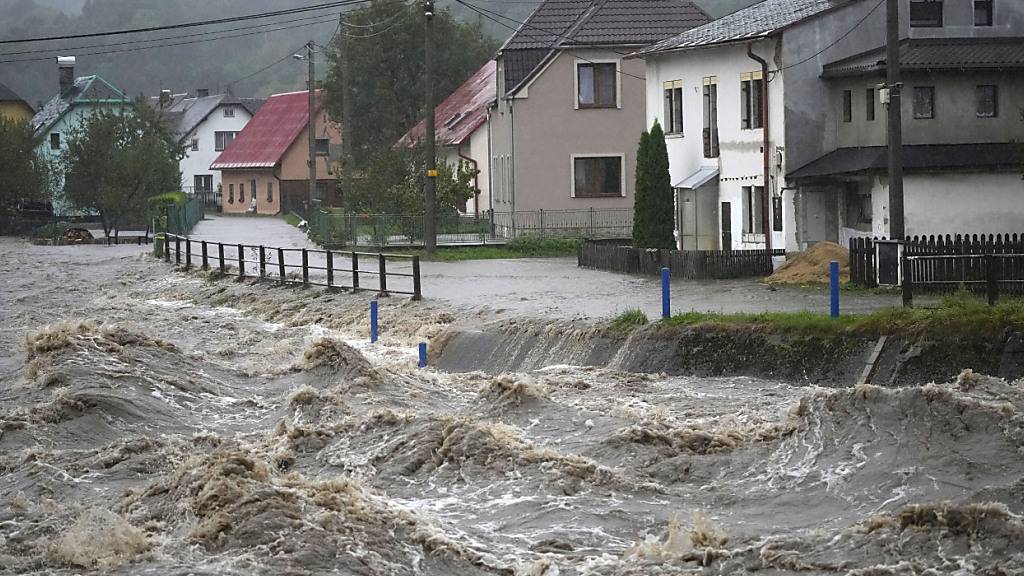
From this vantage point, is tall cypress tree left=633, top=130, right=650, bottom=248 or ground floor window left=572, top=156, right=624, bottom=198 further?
ground floor window left=572, top=156, right=624, bottom=198

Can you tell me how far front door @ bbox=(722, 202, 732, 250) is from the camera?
40.7 m

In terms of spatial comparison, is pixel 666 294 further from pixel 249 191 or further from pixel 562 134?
pixel 249 191

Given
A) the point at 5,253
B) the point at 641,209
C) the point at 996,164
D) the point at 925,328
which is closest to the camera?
the point at 925,328

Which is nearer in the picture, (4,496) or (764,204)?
(4,496)

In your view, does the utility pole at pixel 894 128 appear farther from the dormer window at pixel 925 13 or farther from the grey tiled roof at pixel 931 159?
the dormer window at pixel 925 13

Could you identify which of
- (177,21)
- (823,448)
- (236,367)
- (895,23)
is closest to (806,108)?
(895,23)

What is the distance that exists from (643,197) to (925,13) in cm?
871

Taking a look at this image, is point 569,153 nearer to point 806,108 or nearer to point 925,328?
point 806,108

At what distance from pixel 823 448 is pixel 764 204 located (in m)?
23.1

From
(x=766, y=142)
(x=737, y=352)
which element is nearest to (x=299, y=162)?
(x=766, y=142)

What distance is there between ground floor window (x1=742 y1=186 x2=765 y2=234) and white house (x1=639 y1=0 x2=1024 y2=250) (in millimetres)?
41

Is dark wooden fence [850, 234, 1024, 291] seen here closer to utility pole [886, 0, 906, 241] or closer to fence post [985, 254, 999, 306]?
utility pole [886, 0, 906, 241]

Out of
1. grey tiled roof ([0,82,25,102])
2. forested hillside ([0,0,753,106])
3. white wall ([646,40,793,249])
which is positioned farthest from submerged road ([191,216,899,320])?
forested hillside ([0,0,753,106])

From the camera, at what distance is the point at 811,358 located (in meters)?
20.6
